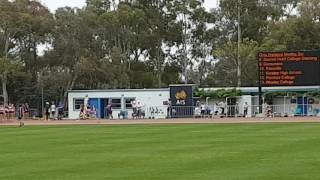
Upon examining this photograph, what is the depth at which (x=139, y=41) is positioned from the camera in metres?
96.6

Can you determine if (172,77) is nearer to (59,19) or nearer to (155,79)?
(155,79)

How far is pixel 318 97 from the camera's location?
63438mm

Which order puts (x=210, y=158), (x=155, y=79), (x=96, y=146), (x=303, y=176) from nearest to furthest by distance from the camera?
1. (x=303, y=176)
2. (x=210, y=158)
3. (x=96, y=146)
4. (x=155, y=79)

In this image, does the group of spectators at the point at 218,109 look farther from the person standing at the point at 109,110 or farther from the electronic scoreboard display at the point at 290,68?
the person standing at the point at 109,110

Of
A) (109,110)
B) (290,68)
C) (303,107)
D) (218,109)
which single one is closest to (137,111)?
(109,110)

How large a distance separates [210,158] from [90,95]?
52.7 metres

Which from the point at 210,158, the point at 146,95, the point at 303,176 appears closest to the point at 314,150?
the point at 210,158

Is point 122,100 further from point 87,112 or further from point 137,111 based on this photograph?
point 87,112

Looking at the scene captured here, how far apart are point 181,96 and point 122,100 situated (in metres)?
6.64

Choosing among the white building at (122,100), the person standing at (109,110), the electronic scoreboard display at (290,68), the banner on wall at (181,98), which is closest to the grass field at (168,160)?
the electronic scoreboard display at (290,68)

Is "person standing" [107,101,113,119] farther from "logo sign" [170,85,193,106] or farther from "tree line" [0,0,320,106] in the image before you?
"tree line" [0,0,320,106]

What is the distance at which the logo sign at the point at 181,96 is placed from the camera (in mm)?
67125

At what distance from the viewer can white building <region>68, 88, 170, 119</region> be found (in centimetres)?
6844

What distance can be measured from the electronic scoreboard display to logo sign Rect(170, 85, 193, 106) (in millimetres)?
11770
